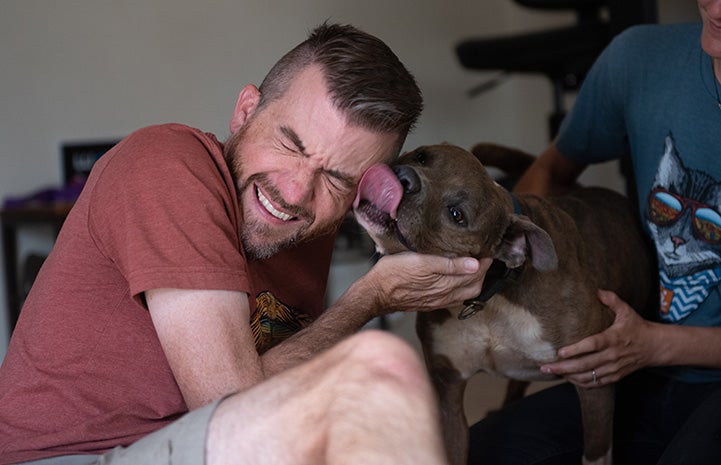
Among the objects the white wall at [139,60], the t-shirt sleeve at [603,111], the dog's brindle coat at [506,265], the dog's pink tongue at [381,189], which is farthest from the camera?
the white wall at [139,60]

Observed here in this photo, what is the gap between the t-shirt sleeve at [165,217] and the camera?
1334 millimetres

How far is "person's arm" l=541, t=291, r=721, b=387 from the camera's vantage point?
6.26 ft

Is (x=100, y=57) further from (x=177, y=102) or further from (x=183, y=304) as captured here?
(x=183, y=304)

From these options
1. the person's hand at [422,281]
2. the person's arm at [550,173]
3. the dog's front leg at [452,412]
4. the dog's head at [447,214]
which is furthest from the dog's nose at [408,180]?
the person's arm at [550,173]

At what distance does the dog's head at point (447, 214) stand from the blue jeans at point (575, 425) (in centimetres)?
46

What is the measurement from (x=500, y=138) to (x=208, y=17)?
228 centimetres

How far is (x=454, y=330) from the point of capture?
2.02m

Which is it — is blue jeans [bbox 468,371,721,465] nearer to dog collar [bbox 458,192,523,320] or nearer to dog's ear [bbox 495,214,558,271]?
dog collar [bbox 458,192,523,320]

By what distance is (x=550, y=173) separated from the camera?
8.25 ft

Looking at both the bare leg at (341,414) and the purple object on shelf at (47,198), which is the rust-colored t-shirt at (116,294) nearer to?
the bare leg at (341,414)

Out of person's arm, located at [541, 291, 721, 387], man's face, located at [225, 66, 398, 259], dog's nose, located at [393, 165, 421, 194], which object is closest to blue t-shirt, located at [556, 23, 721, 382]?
person's arm, located at [541, 291, 721, 387]

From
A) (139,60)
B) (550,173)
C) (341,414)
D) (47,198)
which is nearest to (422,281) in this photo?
(341,414)

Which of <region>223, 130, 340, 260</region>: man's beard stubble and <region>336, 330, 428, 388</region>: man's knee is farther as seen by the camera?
<region>223, 130, 340, 260</region>: man's beard stubble

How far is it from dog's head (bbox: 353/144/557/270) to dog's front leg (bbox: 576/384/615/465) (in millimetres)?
339
